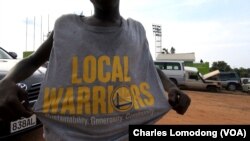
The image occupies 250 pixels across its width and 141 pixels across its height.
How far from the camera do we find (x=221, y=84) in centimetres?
2381

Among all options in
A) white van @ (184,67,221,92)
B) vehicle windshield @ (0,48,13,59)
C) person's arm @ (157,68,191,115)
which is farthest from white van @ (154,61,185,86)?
person's arm @ (157,68,191,115)

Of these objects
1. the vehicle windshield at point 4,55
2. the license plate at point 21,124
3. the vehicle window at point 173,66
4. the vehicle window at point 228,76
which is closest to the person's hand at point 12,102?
the license plate at point 21,124

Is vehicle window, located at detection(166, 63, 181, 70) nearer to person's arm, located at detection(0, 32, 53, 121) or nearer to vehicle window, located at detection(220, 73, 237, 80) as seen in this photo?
vehicle window, located at detection(220, 73, 237, 80)

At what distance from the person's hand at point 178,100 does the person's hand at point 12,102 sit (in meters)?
0.54

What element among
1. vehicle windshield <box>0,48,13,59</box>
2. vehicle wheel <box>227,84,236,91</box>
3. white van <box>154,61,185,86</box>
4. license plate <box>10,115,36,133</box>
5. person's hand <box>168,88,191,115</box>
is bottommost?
vehicle wheel <box>227,84,236,91</box>

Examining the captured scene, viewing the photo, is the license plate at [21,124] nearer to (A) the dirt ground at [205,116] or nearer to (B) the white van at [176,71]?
(A) the dirt ground at [205,116]

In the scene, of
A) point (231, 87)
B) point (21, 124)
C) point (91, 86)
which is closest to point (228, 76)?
point (231, 87)

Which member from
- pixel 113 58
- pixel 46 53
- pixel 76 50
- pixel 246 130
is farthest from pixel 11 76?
pixel 246 130

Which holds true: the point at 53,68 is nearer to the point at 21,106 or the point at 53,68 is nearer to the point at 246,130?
the point at 21,106

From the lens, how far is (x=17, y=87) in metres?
1.14

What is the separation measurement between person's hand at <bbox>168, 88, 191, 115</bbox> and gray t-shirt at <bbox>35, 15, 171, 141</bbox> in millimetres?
126

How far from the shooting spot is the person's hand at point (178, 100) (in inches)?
51.5

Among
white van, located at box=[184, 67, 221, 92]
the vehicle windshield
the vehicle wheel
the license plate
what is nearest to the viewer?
the license plate

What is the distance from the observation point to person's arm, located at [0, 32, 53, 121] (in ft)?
3.55
